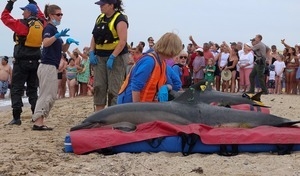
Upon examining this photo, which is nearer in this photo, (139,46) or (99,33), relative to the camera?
(99,33)

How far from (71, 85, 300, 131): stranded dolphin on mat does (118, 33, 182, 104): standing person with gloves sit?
0.55m

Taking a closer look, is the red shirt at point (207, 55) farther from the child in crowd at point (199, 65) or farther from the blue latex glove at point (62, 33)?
the blue latex glove at point (62, 33)

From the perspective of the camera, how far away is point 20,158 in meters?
5.46

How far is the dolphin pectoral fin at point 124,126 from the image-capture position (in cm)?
588

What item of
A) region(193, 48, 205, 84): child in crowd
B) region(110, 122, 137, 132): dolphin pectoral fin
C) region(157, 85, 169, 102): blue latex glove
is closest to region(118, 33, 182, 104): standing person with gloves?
region(157, 85, 169, 102): blue latex glove

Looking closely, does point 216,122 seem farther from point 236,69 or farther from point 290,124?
point 236,69

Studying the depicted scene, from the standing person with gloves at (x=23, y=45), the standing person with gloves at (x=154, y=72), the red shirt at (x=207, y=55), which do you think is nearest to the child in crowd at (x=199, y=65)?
the red shirt at (x=207, y=55)

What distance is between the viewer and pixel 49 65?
7699mm

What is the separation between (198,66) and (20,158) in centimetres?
1209

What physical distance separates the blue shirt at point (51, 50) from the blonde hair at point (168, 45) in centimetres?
190

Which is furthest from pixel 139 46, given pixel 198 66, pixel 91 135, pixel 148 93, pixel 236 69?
pixel 91 135

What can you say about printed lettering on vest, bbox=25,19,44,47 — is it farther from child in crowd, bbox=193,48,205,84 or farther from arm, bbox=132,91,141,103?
child in crowd, bbox=193,48,205,84

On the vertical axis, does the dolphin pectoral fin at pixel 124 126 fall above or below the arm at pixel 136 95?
below

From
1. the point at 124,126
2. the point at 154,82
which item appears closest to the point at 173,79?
the point at 154,82
